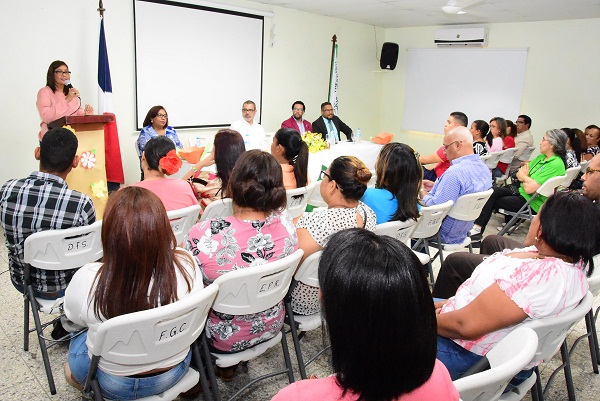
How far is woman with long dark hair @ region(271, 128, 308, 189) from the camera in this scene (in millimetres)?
3314

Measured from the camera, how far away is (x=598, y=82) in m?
7.00

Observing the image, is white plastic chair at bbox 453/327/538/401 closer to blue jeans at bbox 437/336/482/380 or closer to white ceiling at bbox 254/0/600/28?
blue jeans at bbox 437/336/482/380

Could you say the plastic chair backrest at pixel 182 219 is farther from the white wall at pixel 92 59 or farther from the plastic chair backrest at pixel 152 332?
the white wall at pixel 92 59

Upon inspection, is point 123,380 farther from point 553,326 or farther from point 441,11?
point 441,11

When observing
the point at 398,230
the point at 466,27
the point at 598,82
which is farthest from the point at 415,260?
the point at 466,27

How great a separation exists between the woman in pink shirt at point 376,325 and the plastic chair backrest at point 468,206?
2.38 m

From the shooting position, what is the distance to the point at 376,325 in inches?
32.7

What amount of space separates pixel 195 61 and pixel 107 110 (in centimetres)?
163

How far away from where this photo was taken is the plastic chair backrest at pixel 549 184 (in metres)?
4.22

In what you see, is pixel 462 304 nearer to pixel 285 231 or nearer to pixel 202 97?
pixel 285 231

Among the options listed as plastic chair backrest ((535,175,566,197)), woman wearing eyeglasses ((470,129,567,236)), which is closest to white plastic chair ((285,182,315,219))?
woman wearing eyeglasses ((470,129,567,236))

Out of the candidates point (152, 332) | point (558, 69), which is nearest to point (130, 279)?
point (152, 332)

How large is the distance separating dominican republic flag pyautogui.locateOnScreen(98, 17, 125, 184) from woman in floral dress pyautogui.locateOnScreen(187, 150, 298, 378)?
146 inches

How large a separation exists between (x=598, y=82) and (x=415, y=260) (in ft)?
25.5
